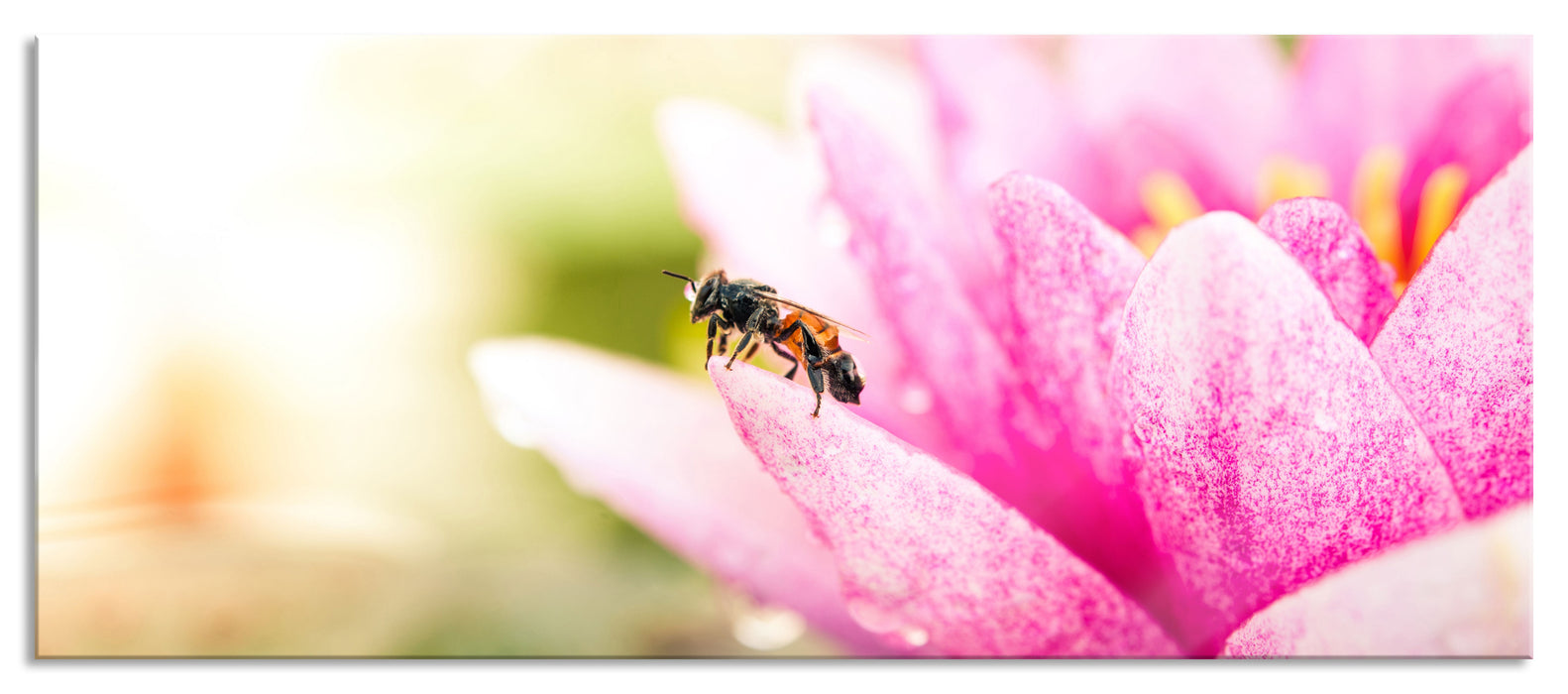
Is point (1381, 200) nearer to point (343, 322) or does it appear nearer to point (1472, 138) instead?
point (1472, 138)

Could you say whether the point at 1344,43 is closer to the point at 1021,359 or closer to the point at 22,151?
the point at 1021,359

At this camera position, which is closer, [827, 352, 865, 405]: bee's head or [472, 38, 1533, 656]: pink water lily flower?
[472, 38, 1533, 656]: pink water lily flower

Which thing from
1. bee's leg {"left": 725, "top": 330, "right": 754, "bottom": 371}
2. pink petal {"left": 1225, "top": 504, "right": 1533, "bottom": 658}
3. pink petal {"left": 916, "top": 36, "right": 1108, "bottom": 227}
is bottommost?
pink petal {"left": 1225, "top": 504, "right": 1533, "bottom": 658}

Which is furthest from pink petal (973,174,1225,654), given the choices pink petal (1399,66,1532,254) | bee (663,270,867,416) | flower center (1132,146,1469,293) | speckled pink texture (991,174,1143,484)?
pink petal (1399,66,1532,254)

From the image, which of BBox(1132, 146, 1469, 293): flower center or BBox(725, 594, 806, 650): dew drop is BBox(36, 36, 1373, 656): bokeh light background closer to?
BBox(725, 594, 806, 650): dew drop

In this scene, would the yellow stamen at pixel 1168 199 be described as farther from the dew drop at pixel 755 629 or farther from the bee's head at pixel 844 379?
the dew drop at pixel 755 629

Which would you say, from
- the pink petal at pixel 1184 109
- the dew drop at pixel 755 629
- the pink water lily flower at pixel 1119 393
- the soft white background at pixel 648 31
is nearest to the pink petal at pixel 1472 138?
the pink water lily flower at pixel 1119 393

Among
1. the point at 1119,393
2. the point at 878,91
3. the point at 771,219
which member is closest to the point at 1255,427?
the point at 1119,393
